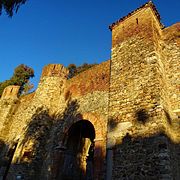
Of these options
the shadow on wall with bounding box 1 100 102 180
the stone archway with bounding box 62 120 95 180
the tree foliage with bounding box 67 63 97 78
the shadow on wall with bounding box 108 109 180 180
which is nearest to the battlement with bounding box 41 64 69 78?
the shadow on wall with bounding box 1 100 102 180

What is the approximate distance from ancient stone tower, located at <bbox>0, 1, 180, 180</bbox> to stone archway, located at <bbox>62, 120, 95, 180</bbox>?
40mm

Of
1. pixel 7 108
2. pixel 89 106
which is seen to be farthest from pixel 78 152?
pixel 7 108

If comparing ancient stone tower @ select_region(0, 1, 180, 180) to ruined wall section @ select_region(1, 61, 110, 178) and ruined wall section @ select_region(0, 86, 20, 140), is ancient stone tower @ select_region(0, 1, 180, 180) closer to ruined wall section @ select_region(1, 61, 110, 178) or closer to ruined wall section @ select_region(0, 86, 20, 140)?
ruined wall section @ select_region(1, 61, 110, 178)

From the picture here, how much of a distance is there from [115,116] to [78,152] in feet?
12.8

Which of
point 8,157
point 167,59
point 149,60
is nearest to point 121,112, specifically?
point 149,60

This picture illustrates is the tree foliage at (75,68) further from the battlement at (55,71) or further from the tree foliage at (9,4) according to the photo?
the tree foliage at (9,4)

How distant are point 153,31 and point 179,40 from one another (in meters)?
1.00

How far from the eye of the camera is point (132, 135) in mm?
6141

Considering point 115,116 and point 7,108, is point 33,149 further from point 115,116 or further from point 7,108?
point 7,108

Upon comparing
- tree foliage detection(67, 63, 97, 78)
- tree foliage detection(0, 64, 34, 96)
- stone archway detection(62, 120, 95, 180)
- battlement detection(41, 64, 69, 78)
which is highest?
tree foliage detection(67, 63, 97, 78)

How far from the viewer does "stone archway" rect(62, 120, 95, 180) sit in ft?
30.2

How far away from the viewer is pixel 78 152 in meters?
9.93

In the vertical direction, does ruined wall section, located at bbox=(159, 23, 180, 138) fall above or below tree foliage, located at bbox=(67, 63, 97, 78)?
below

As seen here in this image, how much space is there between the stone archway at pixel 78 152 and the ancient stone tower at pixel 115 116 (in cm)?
4
